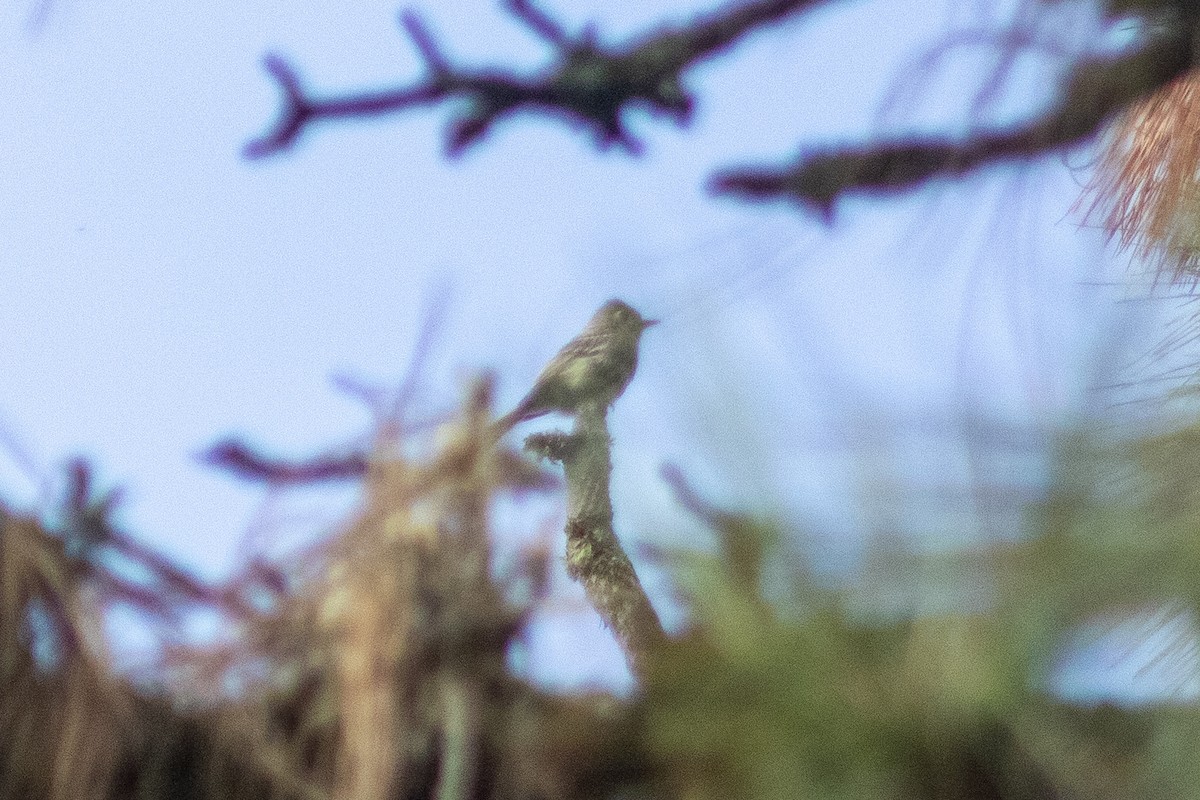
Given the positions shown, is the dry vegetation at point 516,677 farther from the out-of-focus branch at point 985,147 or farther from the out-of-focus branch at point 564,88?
the out-of-focus branch at point 564,88

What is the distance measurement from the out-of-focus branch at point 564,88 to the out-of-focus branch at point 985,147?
7.1 inches

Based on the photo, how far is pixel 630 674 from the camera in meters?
0.86

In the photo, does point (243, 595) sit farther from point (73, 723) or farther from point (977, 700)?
point (977, 700)

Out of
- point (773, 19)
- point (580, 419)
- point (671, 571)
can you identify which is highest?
point (773, 19)

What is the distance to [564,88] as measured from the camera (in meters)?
1.64

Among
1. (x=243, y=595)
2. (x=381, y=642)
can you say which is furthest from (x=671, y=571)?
(x=243, y=595)

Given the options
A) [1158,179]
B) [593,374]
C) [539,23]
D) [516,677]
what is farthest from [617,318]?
A: [1158,179]

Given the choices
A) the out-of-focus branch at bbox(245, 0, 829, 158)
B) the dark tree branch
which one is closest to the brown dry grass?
the out-of-focus branch at bbox(245, 0, 829, 158)

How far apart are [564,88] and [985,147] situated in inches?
21.8

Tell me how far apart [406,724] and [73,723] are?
0.25 metres

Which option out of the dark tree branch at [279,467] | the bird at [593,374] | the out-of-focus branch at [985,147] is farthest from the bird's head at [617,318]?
the dark tree branch at [279,467]

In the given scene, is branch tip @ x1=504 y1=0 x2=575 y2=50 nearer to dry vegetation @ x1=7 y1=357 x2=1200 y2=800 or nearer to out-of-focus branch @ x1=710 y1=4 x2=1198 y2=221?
out-of-focus branch @ x1=710 y1=4 x2=1198 y2=221

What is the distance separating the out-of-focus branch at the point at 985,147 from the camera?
138cm

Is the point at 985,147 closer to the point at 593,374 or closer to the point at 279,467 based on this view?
the point at 593,374
